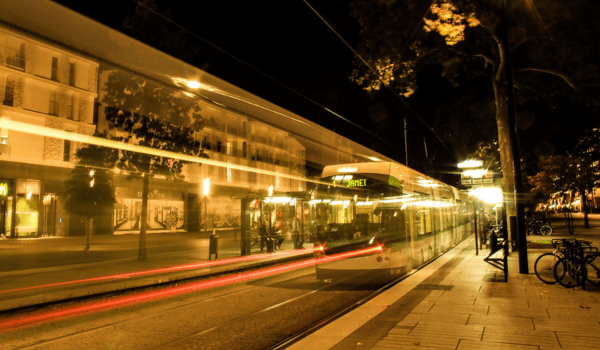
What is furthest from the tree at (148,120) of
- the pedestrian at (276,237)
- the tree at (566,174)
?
the tree at (566,174)

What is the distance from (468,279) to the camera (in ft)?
36.0

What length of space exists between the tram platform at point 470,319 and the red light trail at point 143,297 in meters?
1.92

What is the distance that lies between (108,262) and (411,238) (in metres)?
12.1

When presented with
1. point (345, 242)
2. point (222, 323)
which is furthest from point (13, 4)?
point (345, 242)

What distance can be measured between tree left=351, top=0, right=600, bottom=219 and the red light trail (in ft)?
25.9

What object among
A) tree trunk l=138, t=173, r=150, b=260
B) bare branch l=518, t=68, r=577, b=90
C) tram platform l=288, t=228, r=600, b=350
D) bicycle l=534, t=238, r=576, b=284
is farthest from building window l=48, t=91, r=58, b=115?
bicycle l=534, t=238, r=576, b=284

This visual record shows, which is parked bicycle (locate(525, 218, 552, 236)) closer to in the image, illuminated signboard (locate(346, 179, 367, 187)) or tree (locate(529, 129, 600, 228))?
tree (locate(529, 129, 600, 228))

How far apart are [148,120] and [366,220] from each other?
32.3 ft

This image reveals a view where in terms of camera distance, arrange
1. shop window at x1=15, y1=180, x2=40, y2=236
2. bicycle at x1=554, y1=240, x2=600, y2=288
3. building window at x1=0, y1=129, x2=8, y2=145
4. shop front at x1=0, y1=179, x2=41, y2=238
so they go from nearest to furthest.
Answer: bicycle at x1=554, y1=240, x2=600, y2=288, building window at x1=0, y1=129, x2=8, y2=145, shop front at x1=0, y1=179, x2=41, y2=238, shop window at x1=15, y1=180, x2=40, y2=236

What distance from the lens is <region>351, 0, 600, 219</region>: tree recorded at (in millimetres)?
15141

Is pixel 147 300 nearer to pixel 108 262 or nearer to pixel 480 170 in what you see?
pixel 108 262

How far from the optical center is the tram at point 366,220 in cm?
1093

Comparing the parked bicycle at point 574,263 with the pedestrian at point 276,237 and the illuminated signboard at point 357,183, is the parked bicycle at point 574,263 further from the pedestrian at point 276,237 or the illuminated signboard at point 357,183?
the pedestrian at point 276,237

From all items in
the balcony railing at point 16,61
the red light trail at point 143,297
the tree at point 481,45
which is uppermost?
the balcony railing at point 16,61
